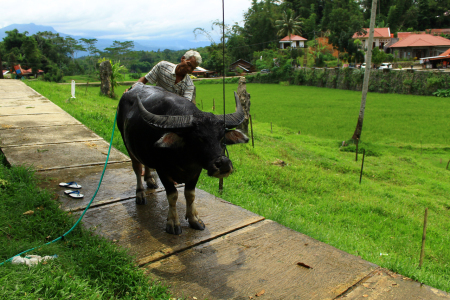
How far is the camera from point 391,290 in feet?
8.48

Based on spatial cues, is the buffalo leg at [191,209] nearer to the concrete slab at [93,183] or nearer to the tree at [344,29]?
the concrete slab at [93,183]

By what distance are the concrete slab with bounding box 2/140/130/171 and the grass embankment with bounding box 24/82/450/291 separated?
2.13 ft

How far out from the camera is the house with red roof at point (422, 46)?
38188 mm

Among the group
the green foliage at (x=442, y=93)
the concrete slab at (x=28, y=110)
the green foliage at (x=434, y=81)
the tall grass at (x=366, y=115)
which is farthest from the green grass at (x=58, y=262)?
the green foliage at (x=434, y=81)

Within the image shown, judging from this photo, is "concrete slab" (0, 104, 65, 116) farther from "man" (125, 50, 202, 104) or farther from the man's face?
the man's face

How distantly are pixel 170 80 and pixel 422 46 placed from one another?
43.0m

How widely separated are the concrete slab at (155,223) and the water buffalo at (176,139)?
0.12 meters

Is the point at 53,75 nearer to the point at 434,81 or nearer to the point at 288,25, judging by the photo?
the point at 434,81

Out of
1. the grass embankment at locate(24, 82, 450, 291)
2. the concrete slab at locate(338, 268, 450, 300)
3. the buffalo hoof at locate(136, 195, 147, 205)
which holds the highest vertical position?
the buffalo hoof at locate(136, 195, 147, 205)

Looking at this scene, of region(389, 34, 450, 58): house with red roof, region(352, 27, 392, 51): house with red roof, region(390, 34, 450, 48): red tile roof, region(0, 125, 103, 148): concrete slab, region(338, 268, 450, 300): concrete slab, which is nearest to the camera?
region(338, 268, 450, 300): concrete slab

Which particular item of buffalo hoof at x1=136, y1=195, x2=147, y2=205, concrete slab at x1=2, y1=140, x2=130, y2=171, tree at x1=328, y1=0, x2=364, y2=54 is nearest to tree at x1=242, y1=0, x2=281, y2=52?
tree at x1=328, y1=0, x2=364, y2=54

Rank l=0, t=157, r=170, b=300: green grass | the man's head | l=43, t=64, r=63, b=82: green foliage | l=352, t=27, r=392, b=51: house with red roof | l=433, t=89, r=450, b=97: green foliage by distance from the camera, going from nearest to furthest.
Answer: l=0, t=157, r=170, b=300: green grass
the man's head
l=433, t=89, r=450, b=97: green foliage
l=43, t=64, r=63, b=82: green foliage
l=352, t=27, r=392, b=51: house with red roof

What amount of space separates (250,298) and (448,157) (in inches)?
435

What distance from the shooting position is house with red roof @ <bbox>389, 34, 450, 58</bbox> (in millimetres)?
38188
